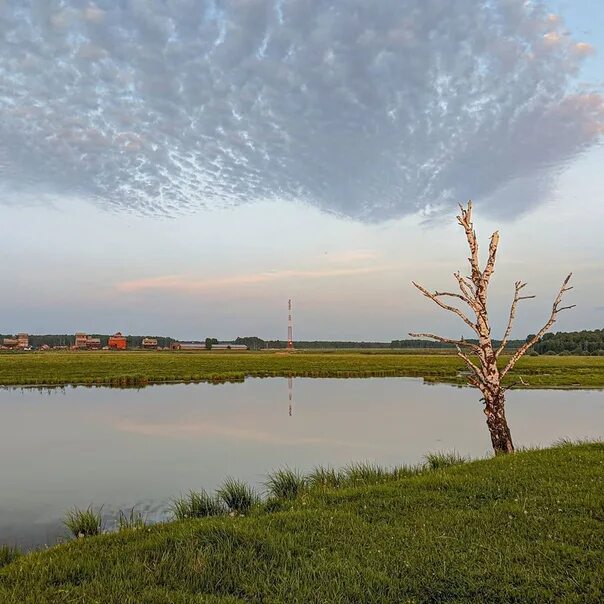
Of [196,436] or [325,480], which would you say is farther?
[196,436]

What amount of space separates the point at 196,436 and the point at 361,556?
14.5m

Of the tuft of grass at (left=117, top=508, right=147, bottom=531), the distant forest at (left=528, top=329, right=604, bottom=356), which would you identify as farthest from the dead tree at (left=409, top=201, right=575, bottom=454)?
the distant forest at (left=528, top=329, right=604, bottom=356)

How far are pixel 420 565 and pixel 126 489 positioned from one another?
8.85m

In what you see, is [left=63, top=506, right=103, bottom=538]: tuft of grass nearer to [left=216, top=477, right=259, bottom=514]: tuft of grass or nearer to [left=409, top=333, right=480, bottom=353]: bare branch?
[left=216, top=477, right=259, bottom=514]: tuft of grass

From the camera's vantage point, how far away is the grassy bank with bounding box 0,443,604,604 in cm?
521

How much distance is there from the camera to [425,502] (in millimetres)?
8266

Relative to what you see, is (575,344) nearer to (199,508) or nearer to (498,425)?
(498,425)

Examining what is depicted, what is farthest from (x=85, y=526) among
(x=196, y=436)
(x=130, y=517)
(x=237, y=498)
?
(x=196, y=436)

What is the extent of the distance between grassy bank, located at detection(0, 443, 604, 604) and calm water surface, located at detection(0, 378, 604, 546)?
392cm

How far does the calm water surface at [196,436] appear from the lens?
12273mm

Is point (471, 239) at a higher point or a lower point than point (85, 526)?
higher

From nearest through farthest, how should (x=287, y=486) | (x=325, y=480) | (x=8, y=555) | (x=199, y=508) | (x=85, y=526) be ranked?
(x=8, y=555)
(x=85, y=526)
(x=199, y=508)
(x=287, y=486)
(x=325, y=480)

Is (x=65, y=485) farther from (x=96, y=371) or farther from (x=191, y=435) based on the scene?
(x=96, y=371)

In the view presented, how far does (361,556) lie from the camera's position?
6117 mm
